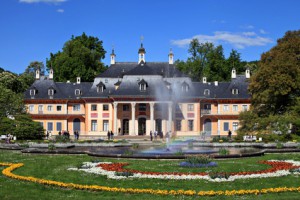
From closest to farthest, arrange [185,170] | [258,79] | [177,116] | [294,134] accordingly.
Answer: [185,170], [294,134], [258,79], [177,116]

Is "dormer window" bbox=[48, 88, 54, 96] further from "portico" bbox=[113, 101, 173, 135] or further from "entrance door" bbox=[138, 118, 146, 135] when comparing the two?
"entrance door" bbox=[138, 118, 146, 135]

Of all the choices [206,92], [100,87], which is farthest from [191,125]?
[100,87]

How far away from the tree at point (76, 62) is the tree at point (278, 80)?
129ft

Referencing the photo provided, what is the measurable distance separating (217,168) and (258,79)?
27762mm

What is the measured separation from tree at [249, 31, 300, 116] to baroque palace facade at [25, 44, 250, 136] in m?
17.8

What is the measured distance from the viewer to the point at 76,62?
81.2m

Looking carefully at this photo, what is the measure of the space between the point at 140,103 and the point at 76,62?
20704 mm

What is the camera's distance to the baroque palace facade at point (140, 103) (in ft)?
215

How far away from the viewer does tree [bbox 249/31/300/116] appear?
45812mm

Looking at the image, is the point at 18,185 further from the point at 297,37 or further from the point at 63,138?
the point at 297,37

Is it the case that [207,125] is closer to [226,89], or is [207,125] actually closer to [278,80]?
[226,89]

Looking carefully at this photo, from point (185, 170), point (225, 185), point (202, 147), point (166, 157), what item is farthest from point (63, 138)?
point (225, 185)

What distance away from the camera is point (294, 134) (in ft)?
146

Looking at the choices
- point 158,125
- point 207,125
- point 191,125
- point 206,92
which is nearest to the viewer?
point 158,125
